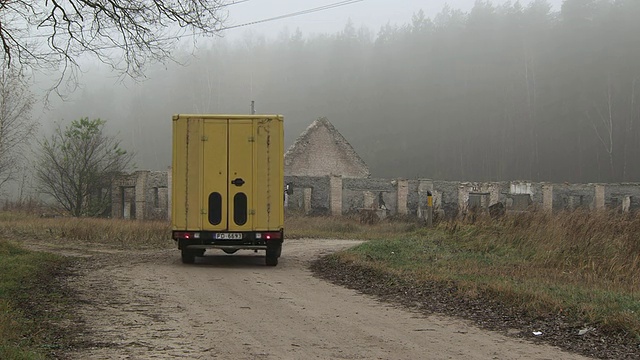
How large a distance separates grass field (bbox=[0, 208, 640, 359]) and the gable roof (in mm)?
19795

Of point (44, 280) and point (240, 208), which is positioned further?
point (240, 208)

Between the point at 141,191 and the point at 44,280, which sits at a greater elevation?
the point at 141,191

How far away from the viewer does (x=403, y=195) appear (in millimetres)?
39250

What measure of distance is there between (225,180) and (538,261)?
23.3ft

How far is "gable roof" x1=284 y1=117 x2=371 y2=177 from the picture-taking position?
4256 cm

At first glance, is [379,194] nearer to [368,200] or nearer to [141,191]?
[368,200]

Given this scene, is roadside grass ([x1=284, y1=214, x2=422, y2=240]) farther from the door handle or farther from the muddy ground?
the muddy ground

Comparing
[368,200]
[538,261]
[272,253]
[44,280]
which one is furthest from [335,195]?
[44,280]

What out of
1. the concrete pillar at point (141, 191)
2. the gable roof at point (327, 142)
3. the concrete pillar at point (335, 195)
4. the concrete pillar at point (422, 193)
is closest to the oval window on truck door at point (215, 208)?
the concrete pillar at point (335, 195)

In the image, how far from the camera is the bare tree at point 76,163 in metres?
35.1

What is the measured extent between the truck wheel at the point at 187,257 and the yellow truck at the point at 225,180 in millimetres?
759

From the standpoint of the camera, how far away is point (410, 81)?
86.3 meters

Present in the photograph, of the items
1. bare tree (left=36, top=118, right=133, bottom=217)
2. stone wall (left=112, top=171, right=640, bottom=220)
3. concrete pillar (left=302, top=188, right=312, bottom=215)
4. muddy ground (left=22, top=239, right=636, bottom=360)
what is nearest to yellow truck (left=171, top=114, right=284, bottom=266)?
muddy ground (left=22, top=239, right=636, bottom=360)

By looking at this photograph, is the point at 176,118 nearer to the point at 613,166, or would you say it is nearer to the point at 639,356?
the point at 639,356
